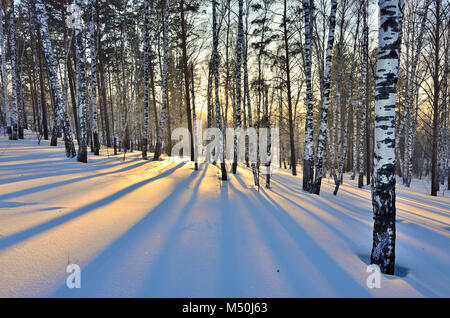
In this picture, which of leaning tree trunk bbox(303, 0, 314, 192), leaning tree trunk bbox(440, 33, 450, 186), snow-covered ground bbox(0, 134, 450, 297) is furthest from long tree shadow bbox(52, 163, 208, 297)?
leaning tree trunk bbox(440, 33, 450, 186)

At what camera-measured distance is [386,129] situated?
9.90 ft

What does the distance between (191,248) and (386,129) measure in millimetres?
3332

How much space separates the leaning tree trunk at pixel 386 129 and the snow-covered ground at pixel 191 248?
0.40 m

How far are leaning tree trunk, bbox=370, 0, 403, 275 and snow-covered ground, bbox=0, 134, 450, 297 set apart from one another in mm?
397

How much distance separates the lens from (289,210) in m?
5.55

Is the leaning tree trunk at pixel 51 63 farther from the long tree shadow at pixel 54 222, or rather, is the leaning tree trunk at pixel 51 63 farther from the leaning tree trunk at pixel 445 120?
the leaning tree trunk at pixel 445 120

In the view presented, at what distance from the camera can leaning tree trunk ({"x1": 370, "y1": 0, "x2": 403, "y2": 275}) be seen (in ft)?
9.77

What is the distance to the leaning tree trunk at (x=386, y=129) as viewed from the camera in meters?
2.98

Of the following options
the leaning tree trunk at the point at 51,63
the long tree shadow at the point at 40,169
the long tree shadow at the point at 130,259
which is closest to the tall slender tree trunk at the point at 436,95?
the long tree shadow at the point at 130,259

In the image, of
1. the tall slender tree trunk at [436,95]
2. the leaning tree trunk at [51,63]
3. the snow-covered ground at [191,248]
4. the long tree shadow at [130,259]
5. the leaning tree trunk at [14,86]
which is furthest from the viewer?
the leaning tree trunk at [14,86]

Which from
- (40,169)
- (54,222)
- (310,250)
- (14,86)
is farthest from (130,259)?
(14,86)

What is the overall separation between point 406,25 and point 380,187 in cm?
1742

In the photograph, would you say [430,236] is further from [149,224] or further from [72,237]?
[72,237]

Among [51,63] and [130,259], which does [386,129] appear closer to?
[130,259]
